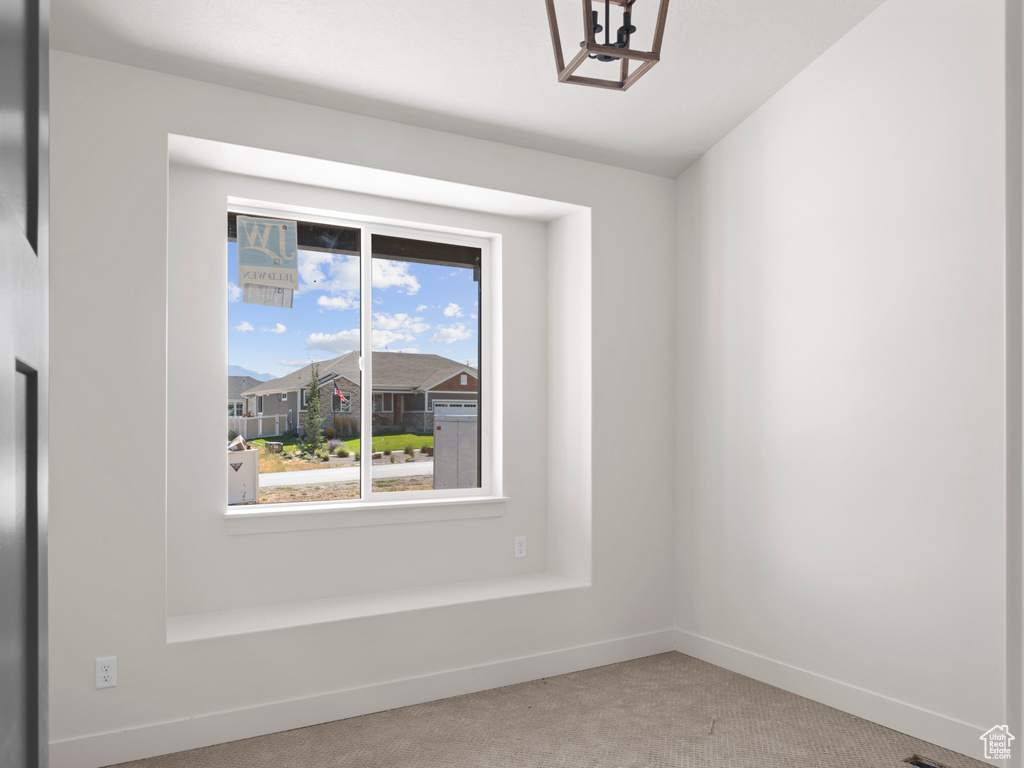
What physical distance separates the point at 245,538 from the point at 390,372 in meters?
1.05

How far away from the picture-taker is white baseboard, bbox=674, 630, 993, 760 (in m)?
2.55

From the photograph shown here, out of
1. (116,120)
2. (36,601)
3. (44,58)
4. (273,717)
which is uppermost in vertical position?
(116,120)

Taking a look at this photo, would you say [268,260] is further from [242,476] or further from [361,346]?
[242,476]

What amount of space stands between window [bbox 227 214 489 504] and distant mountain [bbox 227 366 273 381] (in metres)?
0.02

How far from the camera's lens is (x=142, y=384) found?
258cm

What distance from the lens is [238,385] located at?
3238mm

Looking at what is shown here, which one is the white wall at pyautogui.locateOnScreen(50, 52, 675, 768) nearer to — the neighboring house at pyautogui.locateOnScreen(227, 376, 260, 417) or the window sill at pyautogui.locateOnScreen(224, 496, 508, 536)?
the window sill at pyautogui.locateOnScreen(224, 496, 508, 536)

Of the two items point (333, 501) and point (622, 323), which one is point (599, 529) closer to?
point (622, 323)

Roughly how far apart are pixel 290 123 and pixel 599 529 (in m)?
2.31

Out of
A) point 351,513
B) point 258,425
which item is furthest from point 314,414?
point 351,513

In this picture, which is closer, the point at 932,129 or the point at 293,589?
the point at 932,129

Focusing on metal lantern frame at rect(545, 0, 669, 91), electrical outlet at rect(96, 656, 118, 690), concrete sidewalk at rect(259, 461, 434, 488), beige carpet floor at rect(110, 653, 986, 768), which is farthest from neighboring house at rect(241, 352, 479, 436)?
metal lantern frame at rect(545, 0, 669, 91)

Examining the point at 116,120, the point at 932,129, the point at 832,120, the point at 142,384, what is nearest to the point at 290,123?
the point at 116,120

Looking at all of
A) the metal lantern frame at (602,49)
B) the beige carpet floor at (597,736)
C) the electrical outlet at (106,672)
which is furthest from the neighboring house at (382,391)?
the metal lantern frame at (602,49)
